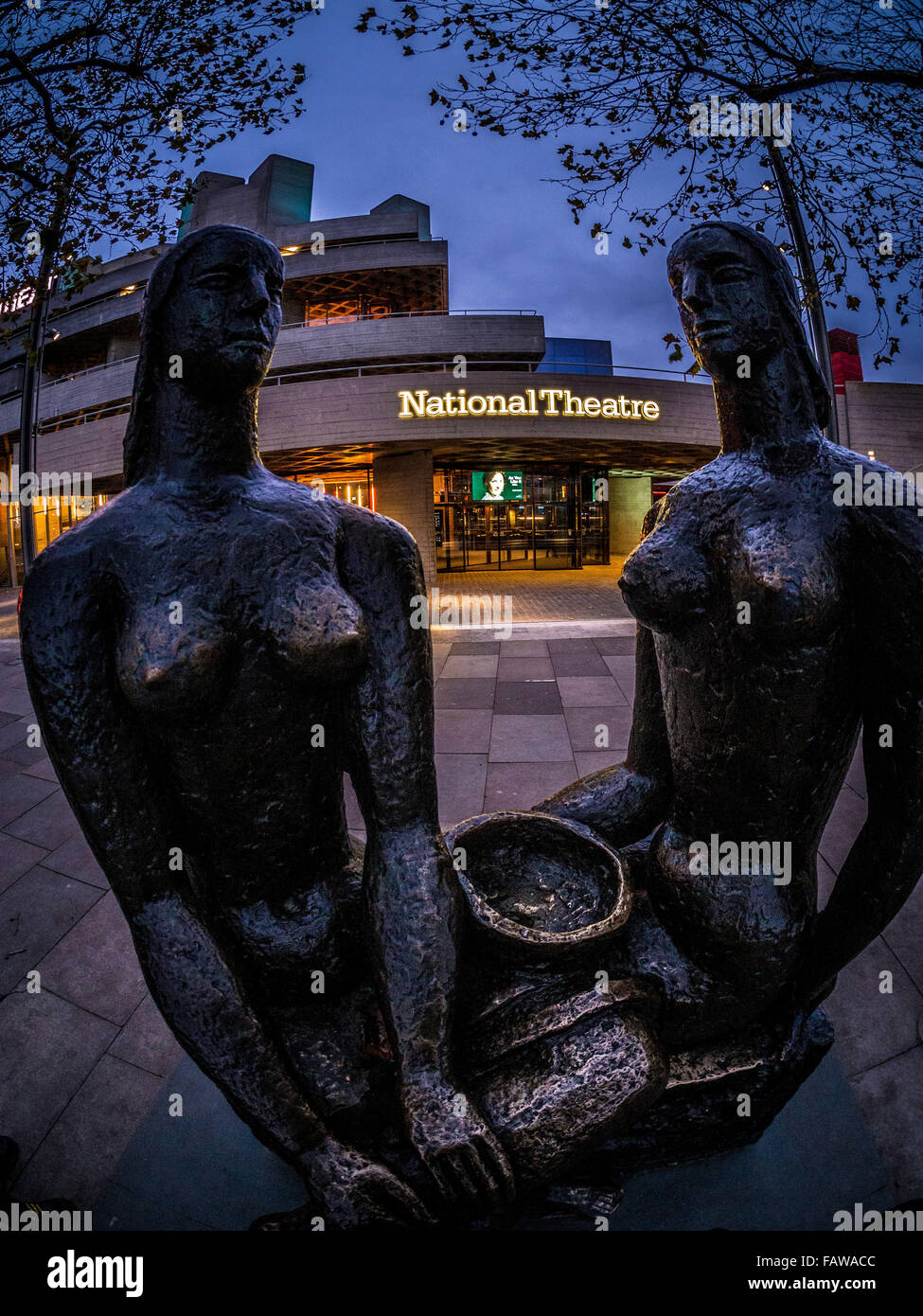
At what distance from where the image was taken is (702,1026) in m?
1.50

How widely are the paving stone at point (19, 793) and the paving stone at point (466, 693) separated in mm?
2854

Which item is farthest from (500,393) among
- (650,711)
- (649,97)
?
(650,711)

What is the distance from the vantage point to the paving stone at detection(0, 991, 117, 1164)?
1.97 metres

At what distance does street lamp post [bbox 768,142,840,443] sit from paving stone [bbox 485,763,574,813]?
322 cm

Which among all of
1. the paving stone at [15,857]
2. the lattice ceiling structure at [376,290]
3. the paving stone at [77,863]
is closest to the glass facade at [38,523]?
the lattice ceiling structure at [376,290]

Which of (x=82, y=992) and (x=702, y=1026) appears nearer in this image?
(x=702, y=1026)

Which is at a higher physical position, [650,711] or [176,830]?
[650,711]

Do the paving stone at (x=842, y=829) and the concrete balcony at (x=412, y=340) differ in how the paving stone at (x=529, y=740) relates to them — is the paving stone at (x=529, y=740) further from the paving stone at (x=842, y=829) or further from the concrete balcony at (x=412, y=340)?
the concrete balcony at (x=412, y=340)

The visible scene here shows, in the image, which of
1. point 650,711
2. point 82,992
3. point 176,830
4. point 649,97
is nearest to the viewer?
point 176,830

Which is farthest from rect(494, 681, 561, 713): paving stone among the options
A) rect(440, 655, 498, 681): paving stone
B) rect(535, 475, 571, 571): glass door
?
rect(535, 475, 571, 571): glass door

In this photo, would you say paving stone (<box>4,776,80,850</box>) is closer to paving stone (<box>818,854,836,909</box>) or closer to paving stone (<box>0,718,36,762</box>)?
paving stone (<box>0,718,36,762</box>)

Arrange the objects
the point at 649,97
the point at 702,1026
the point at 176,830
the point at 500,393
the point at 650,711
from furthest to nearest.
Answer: the point at 500,393
the point at 649,97
the point at 650,711
the point at 702,1026
the point at 176,830
